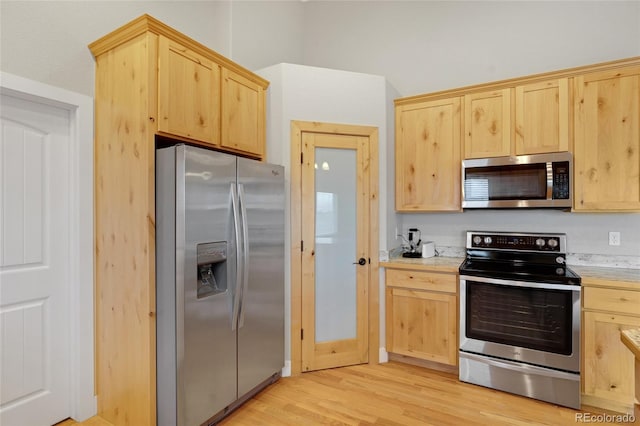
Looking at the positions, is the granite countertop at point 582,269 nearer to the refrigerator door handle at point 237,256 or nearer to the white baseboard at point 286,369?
the white baseboard at point 286,369

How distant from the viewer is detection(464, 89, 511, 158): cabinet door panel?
2.89 metres

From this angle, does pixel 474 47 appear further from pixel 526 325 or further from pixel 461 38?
pixel 526 325

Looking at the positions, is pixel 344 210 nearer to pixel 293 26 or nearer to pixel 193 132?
pixel 193 132

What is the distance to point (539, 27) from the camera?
311 cm

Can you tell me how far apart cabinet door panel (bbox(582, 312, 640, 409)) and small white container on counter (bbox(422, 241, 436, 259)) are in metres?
1.29

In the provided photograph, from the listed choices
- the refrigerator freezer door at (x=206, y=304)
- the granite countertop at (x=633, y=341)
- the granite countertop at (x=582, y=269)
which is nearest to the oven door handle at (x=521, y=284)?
the granite countertop at (x=582, y=269)

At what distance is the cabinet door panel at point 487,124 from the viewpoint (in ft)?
9.48

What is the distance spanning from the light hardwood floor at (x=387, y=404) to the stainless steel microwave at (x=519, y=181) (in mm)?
1519

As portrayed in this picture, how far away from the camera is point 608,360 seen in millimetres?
2314

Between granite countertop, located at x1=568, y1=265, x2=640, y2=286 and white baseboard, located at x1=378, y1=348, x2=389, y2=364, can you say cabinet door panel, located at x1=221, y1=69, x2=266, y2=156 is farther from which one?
granite countertop, located at x1=568, y1=265, x2=640, y2=286

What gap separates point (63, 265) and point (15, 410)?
0.88 metres

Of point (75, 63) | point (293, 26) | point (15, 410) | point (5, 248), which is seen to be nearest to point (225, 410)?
point (15, 410)

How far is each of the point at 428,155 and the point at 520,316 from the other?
157 centimetres

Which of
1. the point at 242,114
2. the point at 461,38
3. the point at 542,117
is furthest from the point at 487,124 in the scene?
the point at 242,114
